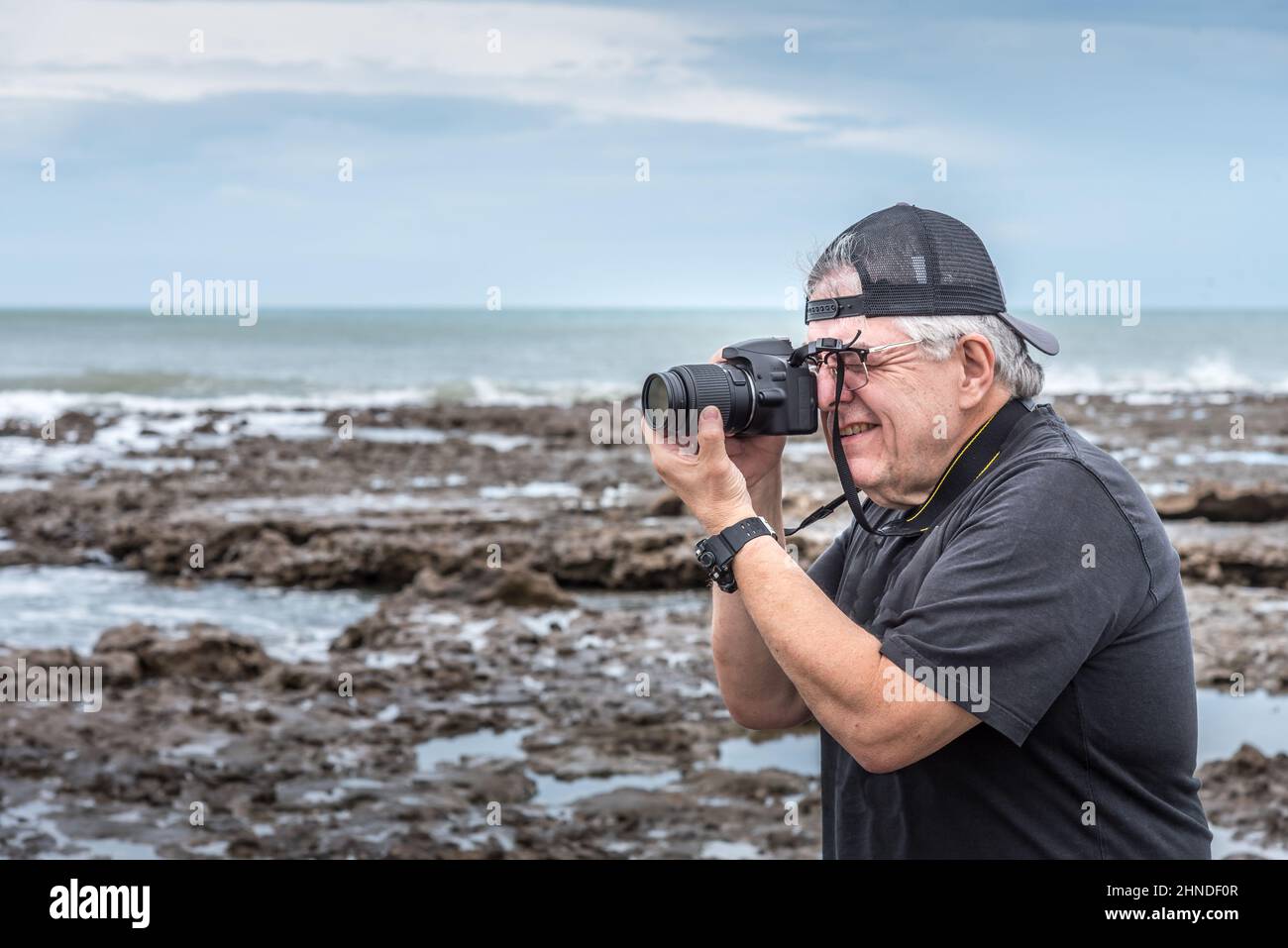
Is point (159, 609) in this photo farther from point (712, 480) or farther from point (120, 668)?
Result: point (712, 480)

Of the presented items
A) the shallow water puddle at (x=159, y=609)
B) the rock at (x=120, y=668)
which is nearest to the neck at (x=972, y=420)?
the rock at (x=120, y=668)

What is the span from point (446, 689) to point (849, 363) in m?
6.40

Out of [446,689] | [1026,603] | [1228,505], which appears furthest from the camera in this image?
[1228,505]

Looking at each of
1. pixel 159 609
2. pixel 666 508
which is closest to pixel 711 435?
pixel 159 609

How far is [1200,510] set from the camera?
1541 cm

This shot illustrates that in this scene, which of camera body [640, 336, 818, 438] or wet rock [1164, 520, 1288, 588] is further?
wet rock [1164, 520, 1288, 588]

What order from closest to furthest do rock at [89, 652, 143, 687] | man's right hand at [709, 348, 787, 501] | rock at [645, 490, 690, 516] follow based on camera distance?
man's right hand at [709, 348, 787, 501]
rock at [89, 652, 143, 687]
rock at [645, 490, 690, 516]

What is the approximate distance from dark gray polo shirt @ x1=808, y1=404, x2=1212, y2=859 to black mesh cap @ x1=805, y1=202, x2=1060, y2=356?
10.8 inches

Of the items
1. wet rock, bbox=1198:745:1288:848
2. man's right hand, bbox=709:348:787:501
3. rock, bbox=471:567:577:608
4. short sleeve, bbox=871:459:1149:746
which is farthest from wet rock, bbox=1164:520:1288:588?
short sleeve, bbox=871:459:1149:746

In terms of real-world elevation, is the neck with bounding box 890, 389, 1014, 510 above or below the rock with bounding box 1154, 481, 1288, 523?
above

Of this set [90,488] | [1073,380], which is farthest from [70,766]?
[1073,380]

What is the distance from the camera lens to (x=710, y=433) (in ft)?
7.78

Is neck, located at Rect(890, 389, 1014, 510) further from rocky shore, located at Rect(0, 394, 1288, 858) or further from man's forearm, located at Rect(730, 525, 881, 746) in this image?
rocky shore, located at Rect(0, 394, 1288, 858)

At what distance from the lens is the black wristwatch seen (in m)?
2.29
